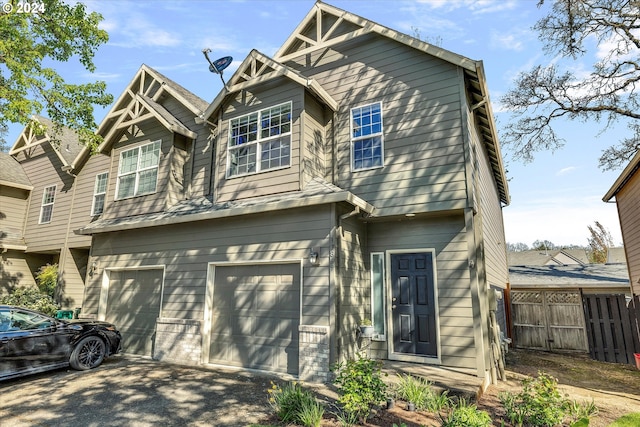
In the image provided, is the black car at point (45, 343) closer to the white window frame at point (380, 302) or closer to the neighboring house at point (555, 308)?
the white window frame at point (380, 302)

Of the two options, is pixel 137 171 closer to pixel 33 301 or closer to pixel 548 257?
pixel 33 301

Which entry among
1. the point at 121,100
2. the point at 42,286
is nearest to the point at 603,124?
the point at 121,100

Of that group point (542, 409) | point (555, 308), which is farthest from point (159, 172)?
point (555, 308)

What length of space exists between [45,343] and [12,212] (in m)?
11.9

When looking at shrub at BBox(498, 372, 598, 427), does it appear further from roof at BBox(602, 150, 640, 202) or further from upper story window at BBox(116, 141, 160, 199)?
upper story window at BBox(116, 141, 160, 199)

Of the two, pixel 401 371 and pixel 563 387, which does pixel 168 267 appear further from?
pixel 563 387

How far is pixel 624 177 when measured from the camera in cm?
1173

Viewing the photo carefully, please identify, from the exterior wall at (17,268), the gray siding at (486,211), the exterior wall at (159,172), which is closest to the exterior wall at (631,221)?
the gray siding at (486,211)

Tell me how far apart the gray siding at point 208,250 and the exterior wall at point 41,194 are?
16.3 ft

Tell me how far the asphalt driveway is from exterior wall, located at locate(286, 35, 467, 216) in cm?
462

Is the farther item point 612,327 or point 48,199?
point 48,199

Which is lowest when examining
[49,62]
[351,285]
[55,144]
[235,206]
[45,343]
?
[45,343]

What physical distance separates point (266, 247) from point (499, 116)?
48.8 feet

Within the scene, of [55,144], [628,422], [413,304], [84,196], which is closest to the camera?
[628,422]
